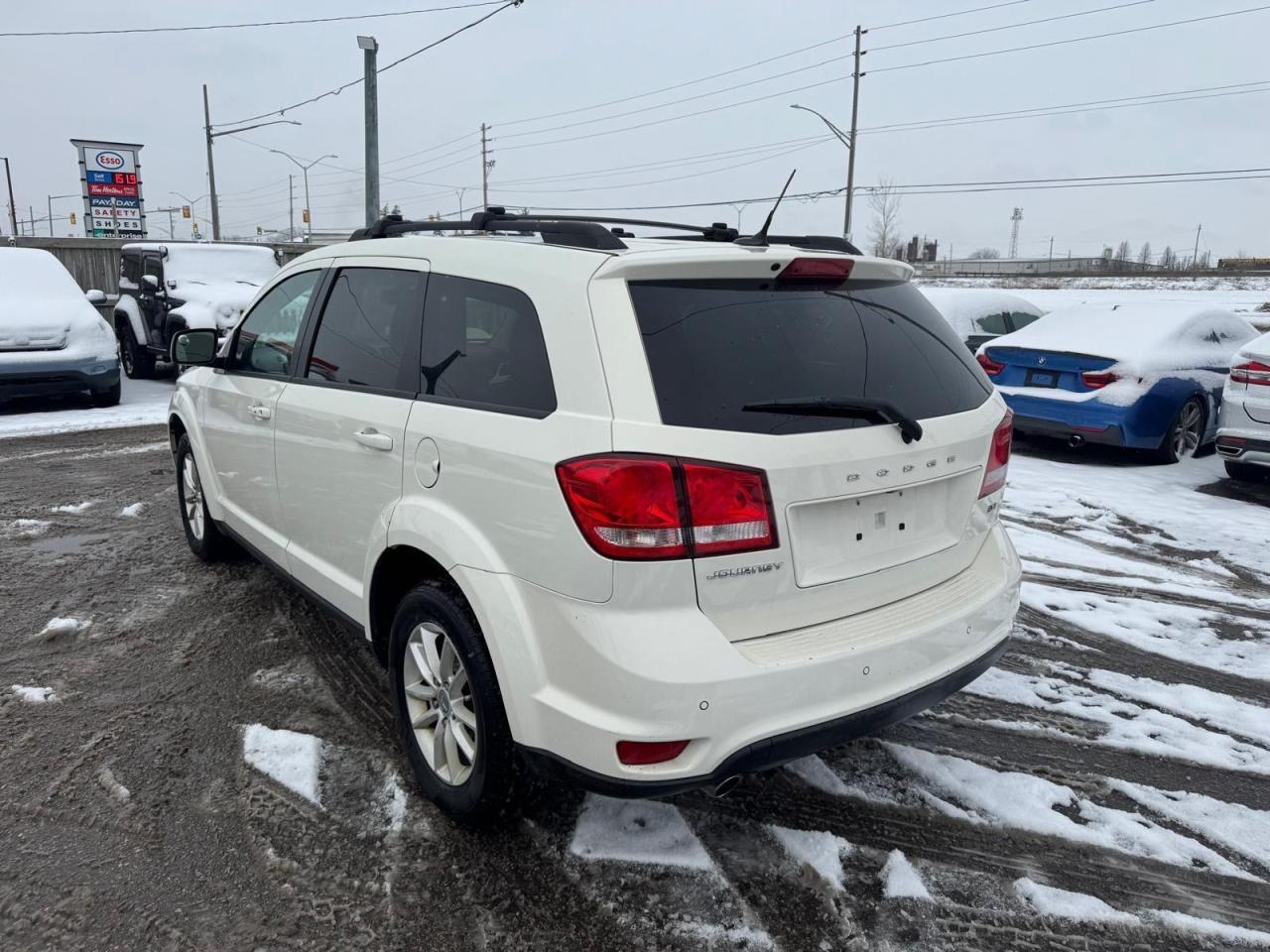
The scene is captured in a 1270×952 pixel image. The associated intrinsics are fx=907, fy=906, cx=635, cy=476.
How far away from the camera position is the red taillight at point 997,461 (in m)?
2.96

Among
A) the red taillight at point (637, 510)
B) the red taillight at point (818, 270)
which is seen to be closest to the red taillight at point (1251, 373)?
the red taillight at point (818, 270)

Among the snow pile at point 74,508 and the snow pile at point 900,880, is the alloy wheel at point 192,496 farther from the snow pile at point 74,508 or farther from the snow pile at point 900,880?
the snow pile at point 900,880

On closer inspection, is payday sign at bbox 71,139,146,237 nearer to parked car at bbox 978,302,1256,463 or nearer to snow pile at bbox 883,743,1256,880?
parked car at bbox 978,302,1256,463

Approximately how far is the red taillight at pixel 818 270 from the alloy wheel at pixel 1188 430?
709 cm

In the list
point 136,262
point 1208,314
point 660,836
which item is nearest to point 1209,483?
point 1208,314

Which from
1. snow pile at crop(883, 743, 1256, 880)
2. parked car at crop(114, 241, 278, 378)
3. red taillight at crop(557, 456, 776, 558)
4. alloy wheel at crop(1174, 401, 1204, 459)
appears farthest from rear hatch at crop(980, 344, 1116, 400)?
parked car at crop(114, 241, 278, 378)

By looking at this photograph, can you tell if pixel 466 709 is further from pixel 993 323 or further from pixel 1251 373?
pixel 993 323

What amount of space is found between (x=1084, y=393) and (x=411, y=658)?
7127 millimetres

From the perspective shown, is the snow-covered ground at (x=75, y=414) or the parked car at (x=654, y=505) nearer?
the parked car at (x=654, y=505)

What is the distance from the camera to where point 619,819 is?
2879 millimetres

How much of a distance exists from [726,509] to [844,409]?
486 millimetres

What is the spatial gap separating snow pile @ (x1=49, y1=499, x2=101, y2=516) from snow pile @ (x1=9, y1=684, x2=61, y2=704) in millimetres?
3002

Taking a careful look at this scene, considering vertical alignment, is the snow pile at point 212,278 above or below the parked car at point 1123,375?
above

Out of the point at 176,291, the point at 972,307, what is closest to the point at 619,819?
the point at 972,307
